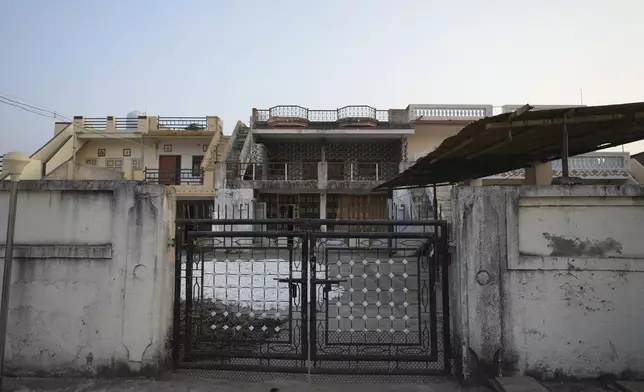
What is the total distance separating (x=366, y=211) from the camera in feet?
79.3

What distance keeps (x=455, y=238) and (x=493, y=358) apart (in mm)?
1147

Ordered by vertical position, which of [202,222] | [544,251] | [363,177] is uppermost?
[363,177]

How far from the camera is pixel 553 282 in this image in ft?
13.0

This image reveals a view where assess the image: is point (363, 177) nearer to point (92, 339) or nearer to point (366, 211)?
point (366, 211)

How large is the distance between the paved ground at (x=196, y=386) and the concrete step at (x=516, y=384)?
5.3 inches

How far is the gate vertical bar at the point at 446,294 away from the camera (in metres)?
4.17

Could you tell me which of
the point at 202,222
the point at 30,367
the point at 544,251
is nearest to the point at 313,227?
the point at 202,222

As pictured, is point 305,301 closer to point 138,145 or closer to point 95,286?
point 95,286

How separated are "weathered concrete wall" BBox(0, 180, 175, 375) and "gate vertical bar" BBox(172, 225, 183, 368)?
68 millimetres

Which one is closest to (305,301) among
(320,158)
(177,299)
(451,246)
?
(177,299)

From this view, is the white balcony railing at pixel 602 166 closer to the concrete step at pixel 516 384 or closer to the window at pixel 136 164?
the concrete step at pixel 516 384

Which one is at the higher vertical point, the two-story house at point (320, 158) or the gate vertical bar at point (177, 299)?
the two-story house at point (320, 158)

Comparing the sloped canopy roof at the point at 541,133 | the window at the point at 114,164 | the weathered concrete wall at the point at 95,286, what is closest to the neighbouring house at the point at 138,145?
the window at the point at 114,164

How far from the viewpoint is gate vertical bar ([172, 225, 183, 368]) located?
14.2ft
